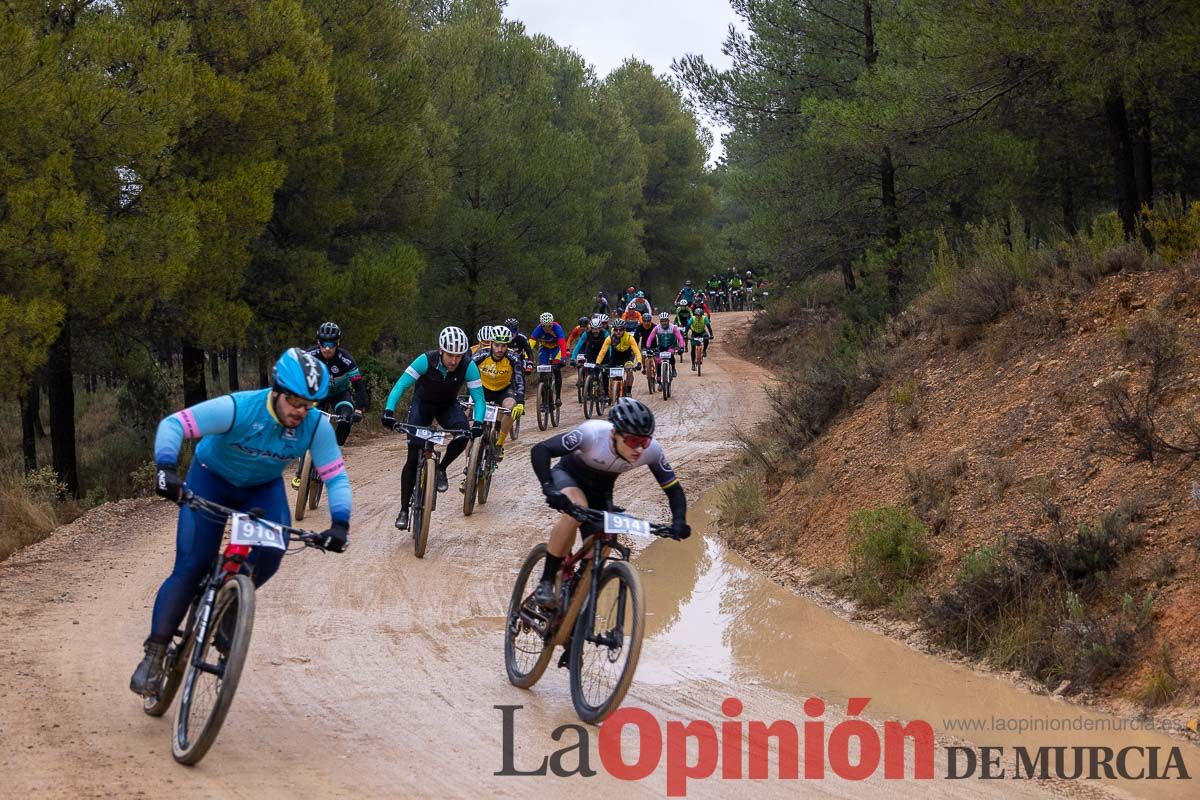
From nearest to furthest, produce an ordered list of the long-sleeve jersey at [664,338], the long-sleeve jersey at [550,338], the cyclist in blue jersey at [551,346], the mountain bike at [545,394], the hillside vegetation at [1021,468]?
1. the hillside vegetation at [1021,468]
2. the mountain bike at [545,394]
3. the cyclist in blue jersey at [551,346]
4. the long-sleeve jersey at [550,338]
5. the long-sleeve jersey at [664,338]

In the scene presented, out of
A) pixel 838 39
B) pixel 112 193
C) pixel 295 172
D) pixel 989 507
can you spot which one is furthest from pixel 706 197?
pixel 989 507

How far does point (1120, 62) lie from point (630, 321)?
16.4m

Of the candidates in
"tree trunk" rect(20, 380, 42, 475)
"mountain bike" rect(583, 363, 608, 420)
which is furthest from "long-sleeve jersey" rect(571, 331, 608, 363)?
"tree trunk" rect(20, 380, 42, 475)

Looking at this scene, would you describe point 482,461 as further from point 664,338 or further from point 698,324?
point 698,324

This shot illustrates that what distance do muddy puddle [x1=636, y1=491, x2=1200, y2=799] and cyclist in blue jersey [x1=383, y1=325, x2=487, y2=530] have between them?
2583mm

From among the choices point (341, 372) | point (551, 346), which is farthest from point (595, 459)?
point (551, 346)

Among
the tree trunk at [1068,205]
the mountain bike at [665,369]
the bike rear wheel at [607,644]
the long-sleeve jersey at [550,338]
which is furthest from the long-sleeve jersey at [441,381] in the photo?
the mountain bike at [665,369]

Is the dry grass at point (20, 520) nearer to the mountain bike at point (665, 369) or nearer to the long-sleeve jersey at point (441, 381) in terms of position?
the long-sleeve jersey at point (441, 381)

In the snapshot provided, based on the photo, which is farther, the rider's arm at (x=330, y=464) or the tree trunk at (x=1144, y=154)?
the tree trunk at (x=1144, y=154)

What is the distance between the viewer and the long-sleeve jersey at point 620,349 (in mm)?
22531

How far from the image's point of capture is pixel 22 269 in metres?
14.9

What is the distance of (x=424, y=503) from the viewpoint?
1130cm

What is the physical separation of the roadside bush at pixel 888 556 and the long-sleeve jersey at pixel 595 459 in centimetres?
331

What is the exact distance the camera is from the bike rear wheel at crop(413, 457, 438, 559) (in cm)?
1128
